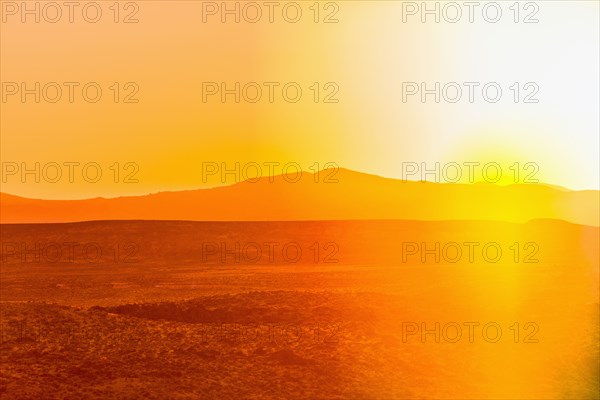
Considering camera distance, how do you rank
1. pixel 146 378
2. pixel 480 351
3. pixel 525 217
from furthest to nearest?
pixel 525 217 → pixel 480 351 → pixel 146 378

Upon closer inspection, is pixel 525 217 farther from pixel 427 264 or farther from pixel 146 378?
pixel 146 378

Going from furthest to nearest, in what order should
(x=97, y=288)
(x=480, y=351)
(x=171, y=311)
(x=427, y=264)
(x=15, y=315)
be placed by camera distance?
(x=427, y=264) → (x=97, y=288) → (x=171, y=311) → (x=15, y=315) → (x=480, y=351)

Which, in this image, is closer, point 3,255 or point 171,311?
point 171,311

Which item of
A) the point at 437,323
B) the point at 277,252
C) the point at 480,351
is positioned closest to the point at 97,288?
the point at 437,323

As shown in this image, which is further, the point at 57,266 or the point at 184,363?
the point at 57,266

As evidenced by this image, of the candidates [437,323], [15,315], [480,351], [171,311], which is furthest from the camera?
[171,311]

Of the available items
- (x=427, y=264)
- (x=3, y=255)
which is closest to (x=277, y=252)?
(x=427, y=264)

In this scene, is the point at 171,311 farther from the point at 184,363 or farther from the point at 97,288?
the point at 97,288

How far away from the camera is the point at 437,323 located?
74.3ft

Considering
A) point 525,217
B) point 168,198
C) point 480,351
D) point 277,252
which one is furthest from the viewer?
point 168,198

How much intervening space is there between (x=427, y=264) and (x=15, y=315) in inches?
1688

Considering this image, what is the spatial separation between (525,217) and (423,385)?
84139 millimetres

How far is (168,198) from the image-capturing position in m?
129

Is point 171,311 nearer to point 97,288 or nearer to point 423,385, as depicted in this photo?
point 423,385
